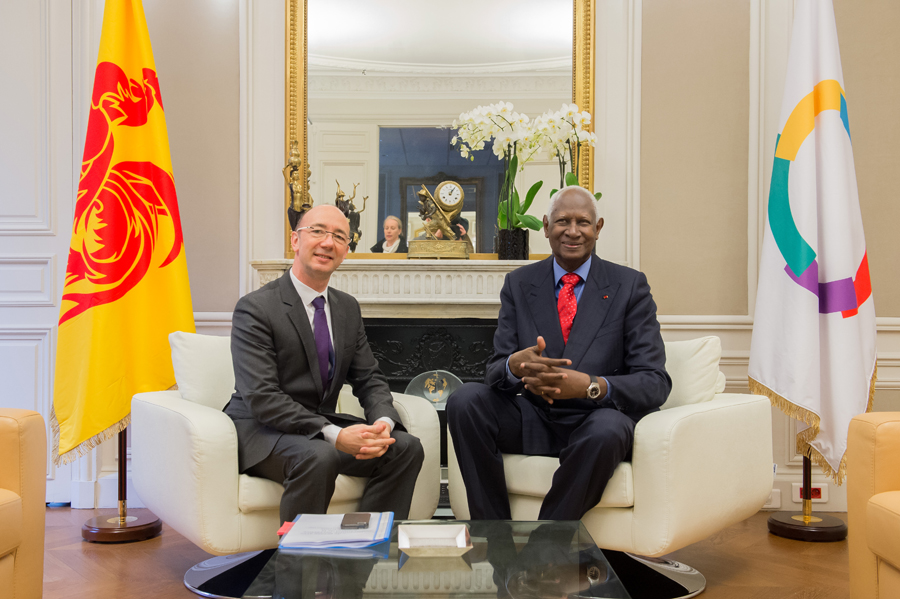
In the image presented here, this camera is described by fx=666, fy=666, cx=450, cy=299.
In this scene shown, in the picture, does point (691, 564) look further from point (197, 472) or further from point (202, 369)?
point (202, 369)

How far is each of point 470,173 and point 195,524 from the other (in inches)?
88.0

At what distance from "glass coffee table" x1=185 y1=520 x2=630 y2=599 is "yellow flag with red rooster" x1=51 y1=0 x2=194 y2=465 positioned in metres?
1.74

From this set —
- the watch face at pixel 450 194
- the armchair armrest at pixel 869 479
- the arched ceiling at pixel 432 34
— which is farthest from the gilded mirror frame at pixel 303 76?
the armchair armrest at pixel 869 479

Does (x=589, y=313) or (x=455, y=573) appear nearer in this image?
(x=455, y=573)

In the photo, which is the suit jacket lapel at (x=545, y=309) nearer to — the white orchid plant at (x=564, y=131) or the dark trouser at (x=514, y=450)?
the dark trouser at (x=514, y=450)

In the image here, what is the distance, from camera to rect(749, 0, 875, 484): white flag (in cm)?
279

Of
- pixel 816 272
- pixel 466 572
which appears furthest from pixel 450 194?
pixel 466 572

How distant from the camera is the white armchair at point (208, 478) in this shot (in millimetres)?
1969

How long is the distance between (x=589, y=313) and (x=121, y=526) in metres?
2.10

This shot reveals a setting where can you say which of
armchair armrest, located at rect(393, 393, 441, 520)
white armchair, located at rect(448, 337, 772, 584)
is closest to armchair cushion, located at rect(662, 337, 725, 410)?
white armchair, located at rect(448, 337, 772, 584)

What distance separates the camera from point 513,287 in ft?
8.24

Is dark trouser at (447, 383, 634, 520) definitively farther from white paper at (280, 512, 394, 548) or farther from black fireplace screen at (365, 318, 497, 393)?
black fireplace screen at (365, 318, 497, 393)

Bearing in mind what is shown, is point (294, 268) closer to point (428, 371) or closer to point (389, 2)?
point (428, 371)

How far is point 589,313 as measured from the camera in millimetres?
2375
